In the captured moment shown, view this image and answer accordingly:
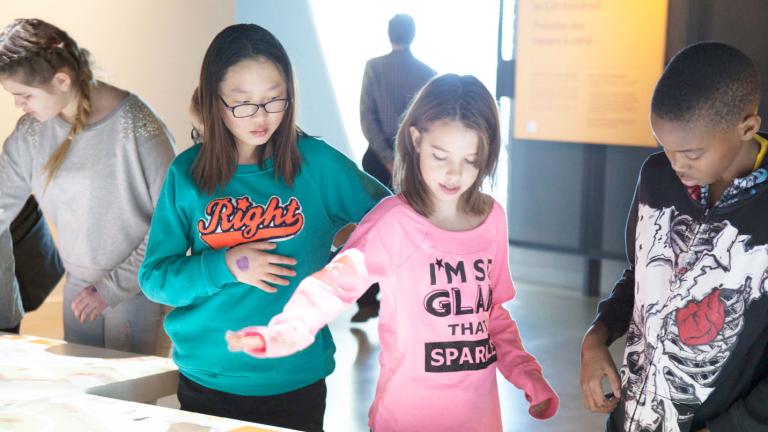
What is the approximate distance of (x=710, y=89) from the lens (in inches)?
62.0

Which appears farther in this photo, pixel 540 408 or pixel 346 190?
pixel 346 190

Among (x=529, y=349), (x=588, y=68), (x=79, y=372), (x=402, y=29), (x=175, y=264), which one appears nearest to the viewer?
(x=175, y=264)

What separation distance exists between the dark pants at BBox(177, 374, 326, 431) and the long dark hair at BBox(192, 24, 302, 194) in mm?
483

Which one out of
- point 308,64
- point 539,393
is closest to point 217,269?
point 539,393

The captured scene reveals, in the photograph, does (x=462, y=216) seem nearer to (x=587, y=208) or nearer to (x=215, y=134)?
(x=215, y=134)

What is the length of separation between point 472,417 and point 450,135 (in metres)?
0.57

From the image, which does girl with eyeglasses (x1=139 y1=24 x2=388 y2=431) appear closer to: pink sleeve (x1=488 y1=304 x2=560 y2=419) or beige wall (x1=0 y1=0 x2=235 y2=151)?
pink sleeve (x1=488 y1=304 x2=560 y2=419)

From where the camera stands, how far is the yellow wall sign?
6270 millimetres

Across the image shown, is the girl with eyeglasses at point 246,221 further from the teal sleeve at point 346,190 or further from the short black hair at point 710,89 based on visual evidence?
the short black hair at point 710,89

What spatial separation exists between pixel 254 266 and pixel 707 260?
91 centimetres

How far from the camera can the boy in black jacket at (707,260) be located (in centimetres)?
158

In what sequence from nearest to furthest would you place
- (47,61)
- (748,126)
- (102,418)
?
(748,126) < (102,418) < (47,61)

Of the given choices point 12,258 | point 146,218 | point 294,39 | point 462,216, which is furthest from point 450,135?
point 294,39

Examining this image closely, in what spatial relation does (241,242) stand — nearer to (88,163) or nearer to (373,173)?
(88,163)
